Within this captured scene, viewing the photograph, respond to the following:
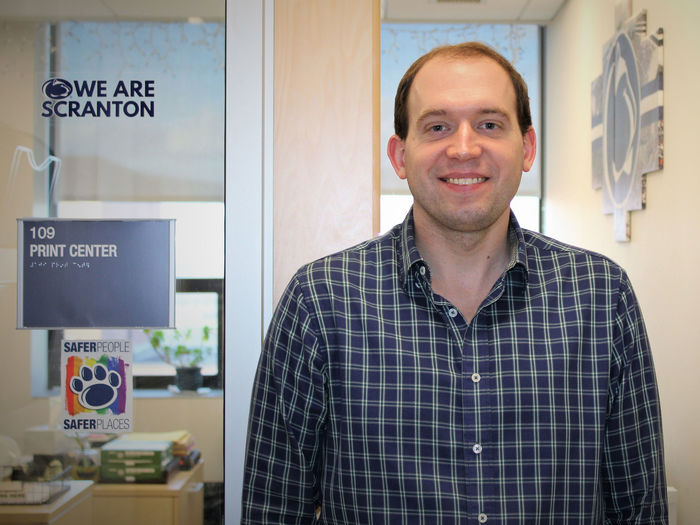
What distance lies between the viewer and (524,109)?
118 centimetres

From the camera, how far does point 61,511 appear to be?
1.50m

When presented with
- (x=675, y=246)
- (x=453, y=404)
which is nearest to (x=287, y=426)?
(x=453, y=404)

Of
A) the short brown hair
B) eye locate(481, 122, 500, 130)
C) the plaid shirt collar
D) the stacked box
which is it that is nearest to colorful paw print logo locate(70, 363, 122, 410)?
the stacked box

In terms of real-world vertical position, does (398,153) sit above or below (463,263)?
above

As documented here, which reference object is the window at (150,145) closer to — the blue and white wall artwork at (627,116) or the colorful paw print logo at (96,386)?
the colorful paw print logo at (96,386)

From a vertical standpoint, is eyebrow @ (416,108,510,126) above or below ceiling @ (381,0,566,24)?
below

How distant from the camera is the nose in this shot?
1.06 metres

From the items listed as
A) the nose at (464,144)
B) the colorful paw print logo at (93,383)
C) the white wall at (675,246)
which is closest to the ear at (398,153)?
the nose at (464,144)

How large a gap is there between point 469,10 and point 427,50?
0.37 m

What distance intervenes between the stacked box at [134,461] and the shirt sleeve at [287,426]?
510 mm

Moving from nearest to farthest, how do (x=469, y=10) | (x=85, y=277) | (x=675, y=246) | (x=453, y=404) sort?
1. (x=453, y=404)
2. (x=85, y=277)
3. (x=675, y=246)
4. (x=469, y=10)

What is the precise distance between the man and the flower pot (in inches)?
Answer: 18.1

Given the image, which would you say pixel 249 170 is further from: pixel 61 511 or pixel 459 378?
Result: pixel 61 511

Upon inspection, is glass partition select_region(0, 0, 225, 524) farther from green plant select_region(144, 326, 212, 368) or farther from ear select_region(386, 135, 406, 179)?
ear select_region(386, 135, 406, 179)
